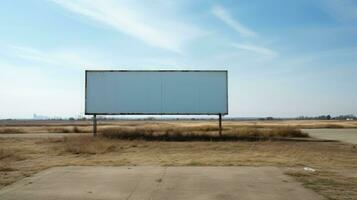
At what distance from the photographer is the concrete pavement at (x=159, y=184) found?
9961mm

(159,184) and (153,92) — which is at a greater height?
(153,92)

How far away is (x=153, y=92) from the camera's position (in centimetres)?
3909

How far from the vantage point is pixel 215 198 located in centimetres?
967

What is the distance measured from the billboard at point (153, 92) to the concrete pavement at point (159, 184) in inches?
945

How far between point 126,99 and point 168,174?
85.9 ft

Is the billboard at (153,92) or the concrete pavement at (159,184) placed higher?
the billboard at (153,92)

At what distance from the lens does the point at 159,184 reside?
11461 mm

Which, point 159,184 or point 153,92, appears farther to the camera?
point 153,92

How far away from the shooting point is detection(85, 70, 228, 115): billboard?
38656 mm

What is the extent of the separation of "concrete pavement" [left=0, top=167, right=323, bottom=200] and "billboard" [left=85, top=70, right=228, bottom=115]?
2401 centimetres

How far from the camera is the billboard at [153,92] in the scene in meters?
38.7

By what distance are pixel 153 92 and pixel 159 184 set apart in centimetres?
2781

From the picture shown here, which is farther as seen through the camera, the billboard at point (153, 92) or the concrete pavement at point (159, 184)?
the billboard at point (153, 92)

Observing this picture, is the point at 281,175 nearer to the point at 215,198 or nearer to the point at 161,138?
the point at 215,198
